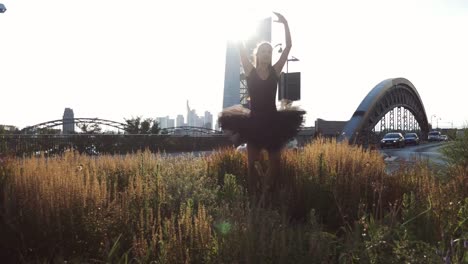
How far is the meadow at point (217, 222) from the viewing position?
9.94ft

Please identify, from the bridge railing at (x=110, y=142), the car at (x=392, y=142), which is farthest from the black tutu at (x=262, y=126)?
the car at (x=392, y=142)

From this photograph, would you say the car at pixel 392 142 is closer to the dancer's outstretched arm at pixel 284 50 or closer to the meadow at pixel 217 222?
the dancer's outstretched arm at pixel 284 50

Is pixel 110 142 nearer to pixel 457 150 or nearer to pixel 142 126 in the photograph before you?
pixel 142 126

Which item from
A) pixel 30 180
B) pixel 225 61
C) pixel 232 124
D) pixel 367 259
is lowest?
pixel 367 259

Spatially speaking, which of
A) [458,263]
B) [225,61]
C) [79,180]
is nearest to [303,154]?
[79,180]

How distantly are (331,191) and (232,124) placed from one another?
52.9 inches

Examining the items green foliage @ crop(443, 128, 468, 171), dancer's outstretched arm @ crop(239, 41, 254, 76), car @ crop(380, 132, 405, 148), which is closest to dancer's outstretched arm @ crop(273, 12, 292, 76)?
dancer's outstretched arm @ crop(239, 41, 254, 76)

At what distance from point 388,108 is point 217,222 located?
7172 centimetres

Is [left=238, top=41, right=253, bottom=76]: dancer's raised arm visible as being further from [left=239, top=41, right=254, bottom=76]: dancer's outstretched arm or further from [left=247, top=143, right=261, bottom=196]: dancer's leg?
[left=247, top=143, right=261, bottom=196]: dancer's leg

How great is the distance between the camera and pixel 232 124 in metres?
5.56

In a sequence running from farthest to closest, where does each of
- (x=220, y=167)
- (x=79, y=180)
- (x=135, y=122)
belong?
(x=135, y=122) → (x=220, y=167) → (x=79, y=180)

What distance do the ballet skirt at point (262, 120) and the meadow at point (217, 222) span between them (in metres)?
0.52

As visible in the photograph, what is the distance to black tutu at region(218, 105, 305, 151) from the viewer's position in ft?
17.7

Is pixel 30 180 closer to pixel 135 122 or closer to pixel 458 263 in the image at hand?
pixel 458 263
